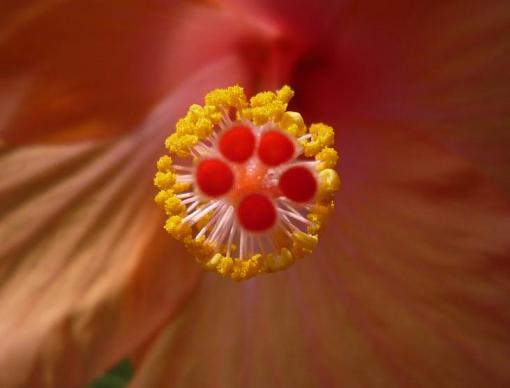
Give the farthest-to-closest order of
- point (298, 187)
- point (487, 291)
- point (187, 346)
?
point (187, 346) < point (487, 291) < point (298, 187)

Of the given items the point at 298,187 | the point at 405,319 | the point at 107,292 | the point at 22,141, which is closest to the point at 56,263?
the point at 107,292

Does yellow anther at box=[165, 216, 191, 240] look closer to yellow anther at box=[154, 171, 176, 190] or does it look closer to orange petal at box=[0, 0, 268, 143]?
yellow anther at box=[154, 171, 176, 190]

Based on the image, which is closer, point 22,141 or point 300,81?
point 22,141

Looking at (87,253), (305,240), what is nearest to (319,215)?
(305,240)

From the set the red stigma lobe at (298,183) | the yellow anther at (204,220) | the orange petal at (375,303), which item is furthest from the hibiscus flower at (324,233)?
the red stigma lobe at (298,183)

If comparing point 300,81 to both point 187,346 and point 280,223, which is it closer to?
point 280,223

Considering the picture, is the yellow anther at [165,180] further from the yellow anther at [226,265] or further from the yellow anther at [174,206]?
the yellow anther at [226,265]
